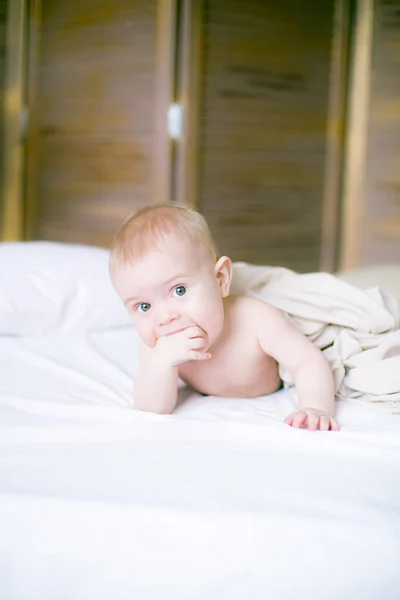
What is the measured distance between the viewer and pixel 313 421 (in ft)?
3.29

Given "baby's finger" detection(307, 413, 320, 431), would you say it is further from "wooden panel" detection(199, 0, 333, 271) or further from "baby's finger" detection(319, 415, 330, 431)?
"wooden panel" detection(199, 0, 333, 271)

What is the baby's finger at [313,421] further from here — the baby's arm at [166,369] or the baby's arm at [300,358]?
the baby's arm at [166,369]

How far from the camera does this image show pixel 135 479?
0.80 metres

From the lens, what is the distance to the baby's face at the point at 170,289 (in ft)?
3.49

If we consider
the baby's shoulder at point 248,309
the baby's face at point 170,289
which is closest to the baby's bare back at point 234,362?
the baby's shoulder at point 248,309

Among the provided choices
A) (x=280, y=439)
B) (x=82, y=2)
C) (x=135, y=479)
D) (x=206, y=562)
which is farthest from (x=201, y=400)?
(x=82, y=2)

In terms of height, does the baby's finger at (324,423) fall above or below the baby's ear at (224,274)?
below

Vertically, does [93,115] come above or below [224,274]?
above

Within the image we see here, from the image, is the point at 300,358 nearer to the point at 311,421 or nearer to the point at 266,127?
the point at 311,421

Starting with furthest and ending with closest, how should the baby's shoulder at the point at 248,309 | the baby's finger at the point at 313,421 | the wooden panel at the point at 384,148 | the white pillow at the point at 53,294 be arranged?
the wooden panel at the point at 384,148 → the white pillow at the point at 53,294 → the baby's shoulder at the point at 248,309 → the baby's finger at the point at 313,421

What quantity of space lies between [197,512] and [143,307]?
43 centimetres

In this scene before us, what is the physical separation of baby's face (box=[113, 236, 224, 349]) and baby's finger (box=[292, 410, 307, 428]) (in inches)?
6.7

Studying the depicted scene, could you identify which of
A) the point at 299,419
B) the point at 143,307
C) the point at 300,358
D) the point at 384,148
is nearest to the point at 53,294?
the point at 143,307

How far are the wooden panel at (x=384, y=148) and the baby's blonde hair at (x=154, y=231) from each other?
9.29ft
